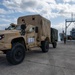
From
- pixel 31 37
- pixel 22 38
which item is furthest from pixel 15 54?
pixel 31 37

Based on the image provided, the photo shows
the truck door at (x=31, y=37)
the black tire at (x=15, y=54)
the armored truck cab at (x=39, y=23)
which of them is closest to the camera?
the black tire at (x=15, y=54)

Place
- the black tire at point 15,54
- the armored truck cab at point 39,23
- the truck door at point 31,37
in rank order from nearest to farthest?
1. the black tire at point 15,54
2. the truck door at point 31,37
3. the armored truck cab at point 39,23

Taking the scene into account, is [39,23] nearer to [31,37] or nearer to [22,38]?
[31,37]

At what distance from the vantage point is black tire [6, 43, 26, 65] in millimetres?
7230

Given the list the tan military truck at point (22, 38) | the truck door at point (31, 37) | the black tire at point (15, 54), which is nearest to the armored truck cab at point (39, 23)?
the tan military truck at point (22, 38)

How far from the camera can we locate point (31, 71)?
6.23m

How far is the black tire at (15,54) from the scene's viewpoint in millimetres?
7230

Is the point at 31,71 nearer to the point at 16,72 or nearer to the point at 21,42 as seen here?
the point at 16,72

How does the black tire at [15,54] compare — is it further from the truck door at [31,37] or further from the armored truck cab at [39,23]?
the armored truck cab at [39,23]

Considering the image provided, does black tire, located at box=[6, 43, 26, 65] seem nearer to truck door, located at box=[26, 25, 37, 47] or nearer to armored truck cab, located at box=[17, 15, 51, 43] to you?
truck door, located at box=[26, 25, 37, 47]

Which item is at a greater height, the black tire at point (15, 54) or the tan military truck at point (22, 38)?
the tan military truck at point (22, 38)

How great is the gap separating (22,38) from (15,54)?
4.20 feet

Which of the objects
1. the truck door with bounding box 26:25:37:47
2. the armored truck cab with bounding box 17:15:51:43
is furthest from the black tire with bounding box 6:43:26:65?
the armored truck cab with bounding box 17:15:51:43

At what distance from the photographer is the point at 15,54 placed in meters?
7.50
